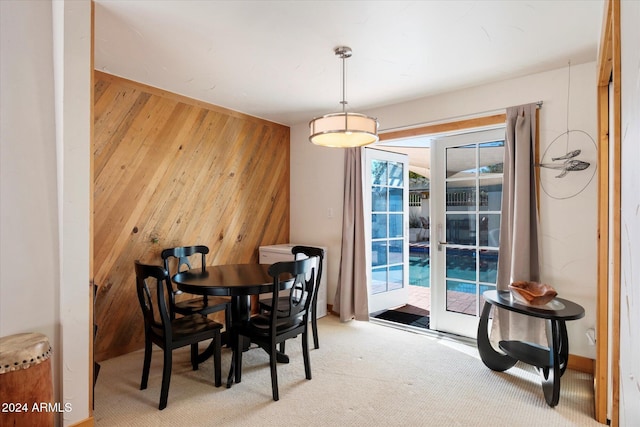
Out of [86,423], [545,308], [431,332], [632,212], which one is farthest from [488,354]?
[86,423]

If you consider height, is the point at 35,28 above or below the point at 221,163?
above

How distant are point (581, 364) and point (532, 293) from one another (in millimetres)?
925

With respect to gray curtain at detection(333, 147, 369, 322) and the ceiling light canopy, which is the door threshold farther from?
the ceiling light canopy

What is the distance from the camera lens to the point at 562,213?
9.39ft

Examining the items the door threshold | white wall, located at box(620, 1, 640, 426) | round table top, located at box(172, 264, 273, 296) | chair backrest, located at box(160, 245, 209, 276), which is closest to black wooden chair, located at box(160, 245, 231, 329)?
chair backrest, located at box(160, 245, 209, 276)

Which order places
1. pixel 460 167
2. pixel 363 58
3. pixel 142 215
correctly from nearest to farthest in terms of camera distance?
1. pixel 363 58
2. pixel 142 215
3. pixel 460 167

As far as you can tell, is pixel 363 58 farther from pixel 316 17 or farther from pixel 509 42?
pixel 509 42

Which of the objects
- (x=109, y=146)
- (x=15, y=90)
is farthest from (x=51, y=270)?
(x=109, y=146)

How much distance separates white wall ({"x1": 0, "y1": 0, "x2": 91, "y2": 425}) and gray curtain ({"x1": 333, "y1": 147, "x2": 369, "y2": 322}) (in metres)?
2.65

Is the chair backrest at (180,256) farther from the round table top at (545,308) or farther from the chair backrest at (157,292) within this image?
the round table top at (545,308)

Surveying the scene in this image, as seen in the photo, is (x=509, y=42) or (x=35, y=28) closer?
(x=35, y=28)

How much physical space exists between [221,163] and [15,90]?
6.88ft

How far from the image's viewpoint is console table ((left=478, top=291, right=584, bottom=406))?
2.28 metres

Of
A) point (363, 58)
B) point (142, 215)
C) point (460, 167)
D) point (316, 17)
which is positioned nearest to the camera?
point (316, 17)
